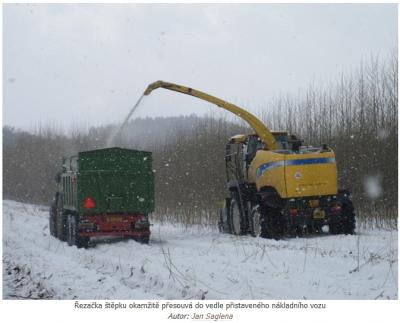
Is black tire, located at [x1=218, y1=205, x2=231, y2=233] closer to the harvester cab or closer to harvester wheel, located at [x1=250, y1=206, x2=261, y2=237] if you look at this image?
the harvester cab

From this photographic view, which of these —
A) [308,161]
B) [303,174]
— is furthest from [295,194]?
[308,161]

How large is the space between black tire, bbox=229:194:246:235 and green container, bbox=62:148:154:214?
2494 millimetres

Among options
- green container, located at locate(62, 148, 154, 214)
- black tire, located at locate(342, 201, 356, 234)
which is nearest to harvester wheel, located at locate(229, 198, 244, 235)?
green container, located at locate(62, 148, 154, 214)

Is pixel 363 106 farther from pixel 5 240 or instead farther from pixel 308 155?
pixel 5 240

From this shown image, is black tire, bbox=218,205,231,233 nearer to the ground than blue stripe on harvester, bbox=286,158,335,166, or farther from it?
nearer to the ground

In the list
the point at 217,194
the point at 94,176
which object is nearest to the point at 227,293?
the point at 94,176

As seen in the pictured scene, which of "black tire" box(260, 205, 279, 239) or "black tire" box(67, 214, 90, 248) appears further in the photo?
"black tire" box(67, 214, 90, 248)

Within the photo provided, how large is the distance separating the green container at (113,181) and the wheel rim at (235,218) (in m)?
2.60

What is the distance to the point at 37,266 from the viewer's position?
1250 centimetres

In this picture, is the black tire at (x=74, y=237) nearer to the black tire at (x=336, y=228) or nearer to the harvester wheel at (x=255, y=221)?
the harvester wheel at (x=255, y=221)

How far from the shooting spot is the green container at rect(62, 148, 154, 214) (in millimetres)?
A: 15953

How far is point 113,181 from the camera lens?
53.0ft

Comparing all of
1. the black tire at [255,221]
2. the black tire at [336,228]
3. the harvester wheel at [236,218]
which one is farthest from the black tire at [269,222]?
the harvester wheel at [236,218]

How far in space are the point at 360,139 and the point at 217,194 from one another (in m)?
7.78
